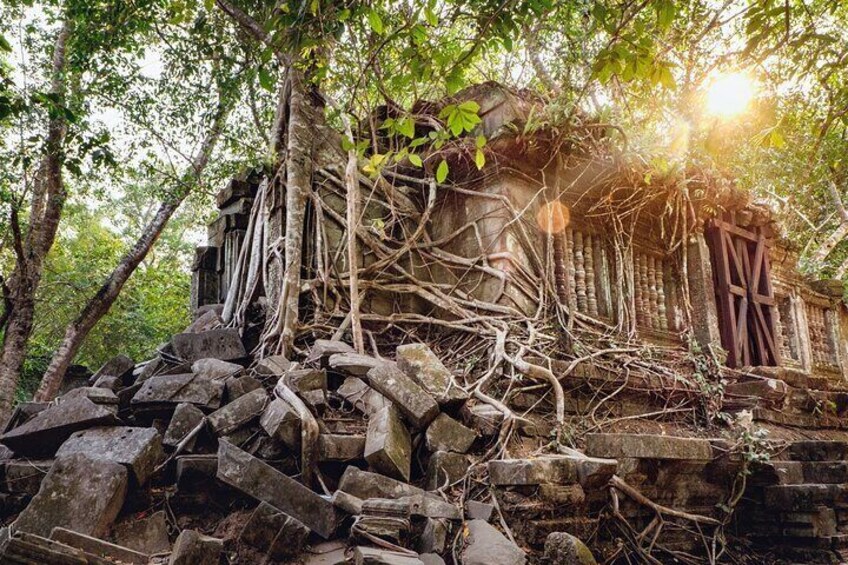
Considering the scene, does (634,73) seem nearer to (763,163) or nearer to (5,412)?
(5,412)

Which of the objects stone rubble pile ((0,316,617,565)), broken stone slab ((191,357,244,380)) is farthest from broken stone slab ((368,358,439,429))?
broken stone slab ((191,357,244,380))

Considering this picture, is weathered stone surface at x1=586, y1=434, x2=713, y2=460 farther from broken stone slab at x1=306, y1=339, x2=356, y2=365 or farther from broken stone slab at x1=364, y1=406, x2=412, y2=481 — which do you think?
broken stone slab at x1=306, y1=339, x2=356, y2=365

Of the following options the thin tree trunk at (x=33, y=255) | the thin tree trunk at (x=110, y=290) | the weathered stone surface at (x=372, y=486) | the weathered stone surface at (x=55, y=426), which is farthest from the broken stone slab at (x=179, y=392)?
the thin tree trunk at (x=110, y=290)

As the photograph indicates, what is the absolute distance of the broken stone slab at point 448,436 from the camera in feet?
10.8

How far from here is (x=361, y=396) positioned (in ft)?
12.4

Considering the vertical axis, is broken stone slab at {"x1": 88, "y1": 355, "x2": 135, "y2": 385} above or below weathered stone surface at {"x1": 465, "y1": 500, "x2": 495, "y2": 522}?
above

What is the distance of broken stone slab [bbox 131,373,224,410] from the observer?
364cm

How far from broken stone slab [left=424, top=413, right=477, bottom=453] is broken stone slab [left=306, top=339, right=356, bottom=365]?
1126mm

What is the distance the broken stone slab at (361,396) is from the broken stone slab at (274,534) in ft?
3.25

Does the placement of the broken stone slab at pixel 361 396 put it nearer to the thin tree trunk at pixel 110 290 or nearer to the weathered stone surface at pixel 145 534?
the weathered stone surface at pixel 145 534

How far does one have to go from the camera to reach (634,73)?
8.70ft

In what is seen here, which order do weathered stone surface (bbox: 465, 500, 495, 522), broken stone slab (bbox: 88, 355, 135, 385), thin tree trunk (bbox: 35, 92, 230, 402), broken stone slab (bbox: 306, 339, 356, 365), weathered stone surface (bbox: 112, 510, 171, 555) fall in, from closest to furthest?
weathered stone surface (bbox: 112, 510, 171, 555), weathered stone surface (bbox: 465, 500, 495, 522), broken stone slab (bbox: 306, 339, 356, 365), broken stone slab (bbox: 88, 355, 135, 385), thin tree trunk (bbox: 35, 92, 230, 402)

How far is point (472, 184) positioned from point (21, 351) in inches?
231

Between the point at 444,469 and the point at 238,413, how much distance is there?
1321 millimetres
